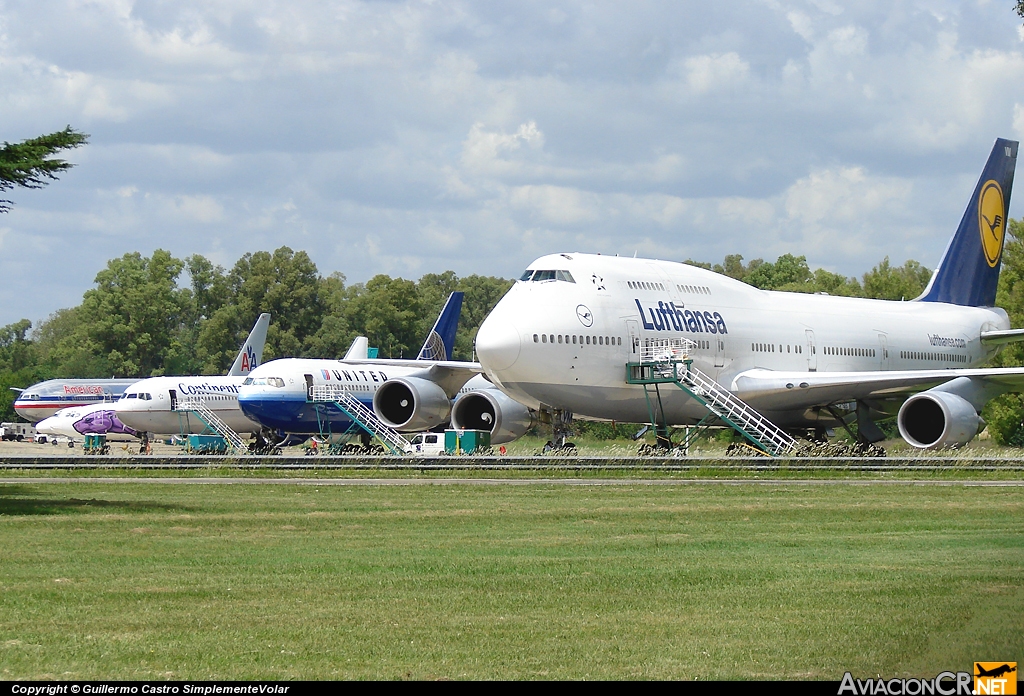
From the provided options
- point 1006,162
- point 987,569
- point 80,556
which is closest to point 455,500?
point 80,556

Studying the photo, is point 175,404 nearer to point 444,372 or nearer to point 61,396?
point 444,372

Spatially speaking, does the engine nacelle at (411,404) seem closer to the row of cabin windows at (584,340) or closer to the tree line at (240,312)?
the row of cabin windows at (584,340)

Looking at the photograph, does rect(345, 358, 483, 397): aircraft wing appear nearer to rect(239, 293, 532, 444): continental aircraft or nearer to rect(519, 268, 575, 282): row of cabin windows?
rect(239, 293, 532, 444): continental aircraft

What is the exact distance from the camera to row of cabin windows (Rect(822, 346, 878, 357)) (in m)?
41.8

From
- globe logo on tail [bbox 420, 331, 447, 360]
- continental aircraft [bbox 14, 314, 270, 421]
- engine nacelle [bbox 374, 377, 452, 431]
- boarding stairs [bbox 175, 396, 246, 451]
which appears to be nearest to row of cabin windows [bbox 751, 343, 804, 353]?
engine nacelle [bbox 374, 377, 452, 431]

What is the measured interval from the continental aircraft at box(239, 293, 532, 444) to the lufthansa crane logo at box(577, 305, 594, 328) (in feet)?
18.5

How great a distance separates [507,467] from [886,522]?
526 inches

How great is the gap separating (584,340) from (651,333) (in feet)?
8.17

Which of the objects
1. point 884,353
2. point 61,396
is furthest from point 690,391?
point 61,396

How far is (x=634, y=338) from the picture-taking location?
35.2 metres

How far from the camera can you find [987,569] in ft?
41.2

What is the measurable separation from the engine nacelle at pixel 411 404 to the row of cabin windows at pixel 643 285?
8807mm

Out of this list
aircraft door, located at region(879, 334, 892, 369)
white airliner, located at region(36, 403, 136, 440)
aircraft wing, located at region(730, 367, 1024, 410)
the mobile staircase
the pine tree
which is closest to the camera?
the pine tree

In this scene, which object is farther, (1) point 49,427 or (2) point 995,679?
(1) point 49,427
